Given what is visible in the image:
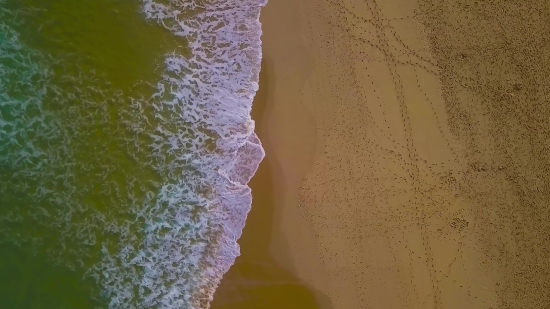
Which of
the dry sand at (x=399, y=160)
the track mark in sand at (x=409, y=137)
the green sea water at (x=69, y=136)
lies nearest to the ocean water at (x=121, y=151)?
the green sea water at (x=69, y=136)

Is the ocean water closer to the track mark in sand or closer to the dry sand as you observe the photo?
the dry sand

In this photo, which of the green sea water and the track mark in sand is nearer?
the green sea water

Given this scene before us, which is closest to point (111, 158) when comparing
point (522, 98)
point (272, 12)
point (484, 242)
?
point (272, 12)

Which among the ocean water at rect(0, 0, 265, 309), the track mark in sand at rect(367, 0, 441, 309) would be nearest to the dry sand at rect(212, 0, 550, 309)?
the track mark in sand at rect(367, 0, 441, 309)

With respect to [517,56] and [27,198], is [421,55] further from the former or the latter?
[27,198]

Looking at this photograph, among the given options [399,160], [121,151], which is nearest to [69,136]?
[121,151]
